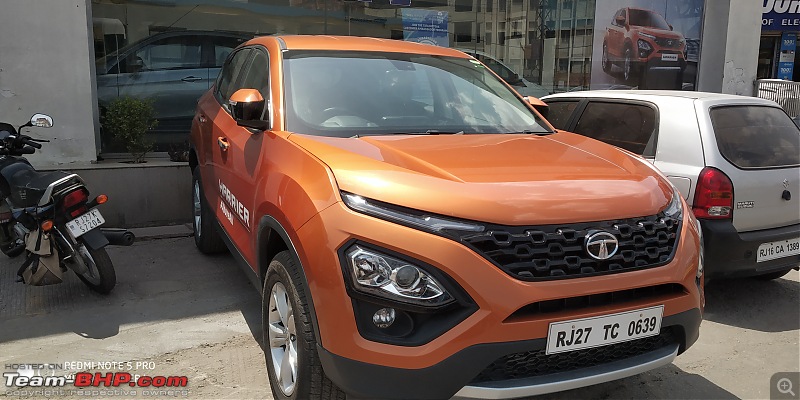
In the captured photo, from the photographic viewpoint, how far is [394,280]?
7.14ft

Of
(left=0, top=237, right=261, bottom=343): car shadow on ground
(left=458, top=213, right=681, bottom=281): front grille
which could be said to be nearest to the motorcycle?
(left=0, top=237, right=261, bottom=343): car shadow on ground

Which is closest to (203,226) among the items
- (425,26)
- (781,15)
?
(425,26)

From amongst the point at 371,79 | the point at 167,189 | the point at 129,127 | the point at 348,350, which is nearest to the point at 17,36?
the point at 129,127

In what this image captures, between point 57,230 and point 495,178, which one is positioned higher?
point 495,178

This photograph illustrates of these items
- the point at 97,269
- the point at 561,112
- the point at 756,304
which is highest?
the point at 561,112

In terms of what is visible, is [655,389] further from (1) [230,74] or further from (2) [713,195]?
(1) [230,74]

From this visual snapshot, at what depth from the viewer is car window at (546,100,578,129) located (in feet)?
17.6

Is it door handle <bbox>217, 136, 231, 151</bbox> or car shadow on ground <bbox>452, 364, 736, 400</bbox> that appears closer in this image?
car shadow on ground <bbox>452, 364, 736, 400</bbox>

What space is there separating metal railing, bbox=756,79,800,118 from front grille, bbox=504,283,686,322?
1107cm

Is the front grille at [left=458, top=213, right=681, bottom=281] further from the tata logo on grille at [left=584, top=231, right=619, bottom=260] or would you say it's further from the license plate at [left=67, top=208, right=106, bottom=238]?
the license plate at [left=67, top=208, right=106, bottom=238]

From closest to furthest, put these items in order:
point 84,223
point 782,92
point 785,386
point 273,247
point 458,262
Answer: point 458,262 < point 273,247 < point 785,386 < point 84,223 < point 782,92

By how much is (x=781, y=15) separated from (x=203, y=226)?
61.8 feet

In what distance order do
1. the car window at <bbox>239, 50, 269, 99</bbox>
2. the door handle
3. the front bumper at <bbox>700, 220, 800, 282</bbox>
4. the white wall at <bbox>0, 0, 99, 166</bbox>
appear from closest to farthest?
1. the car window at <bbox>239, 50, 269, 99</bbox>
2. the door handle
3. the front bumper at <bbox>700, 220, 800, 282</bbox>
4. the white wall at <bbox>0, 0, 99, 166</bbox>

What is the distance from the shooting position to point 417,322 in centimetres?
222
